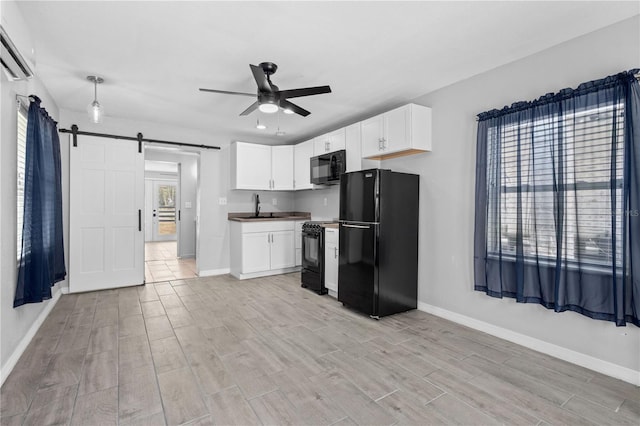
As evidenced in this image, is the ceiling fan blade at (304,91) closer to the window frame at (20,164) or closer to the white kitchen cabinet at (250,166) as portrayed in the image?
the window frame at (20,164)

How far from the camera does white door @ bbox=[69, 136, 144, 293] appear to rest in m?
4.30

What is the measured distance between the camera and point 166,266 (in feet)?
20.6

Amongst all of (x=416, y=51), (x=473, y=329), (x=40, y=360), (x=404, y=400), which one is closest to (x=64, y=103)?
(x=40, y=360)

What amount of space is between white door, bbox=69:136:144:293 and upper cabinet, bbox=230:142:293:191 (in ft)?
4.55

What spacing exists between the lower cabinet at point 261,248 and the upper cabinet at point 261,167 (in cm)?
69

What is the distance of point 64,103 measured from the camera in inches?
156

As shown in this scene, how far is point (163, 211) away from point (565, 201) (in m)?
10.6

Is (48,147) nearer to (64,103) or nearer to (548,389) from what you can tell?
(64,103)

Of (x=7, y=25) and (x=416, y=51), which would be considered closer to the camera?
(x=7, y=25)

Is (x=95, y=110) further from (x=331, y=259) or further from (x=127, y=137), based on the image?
(x=331, y=259)

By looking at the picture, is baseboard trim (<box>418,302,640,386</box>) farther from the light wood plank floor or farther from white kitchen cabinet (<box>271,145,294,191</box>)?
white kitchen cabinet (<box>271,145,294,191</box>)

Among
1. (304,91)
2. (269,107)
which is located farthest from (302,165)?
(304,91)

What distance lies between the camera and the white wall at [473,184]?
224 cm

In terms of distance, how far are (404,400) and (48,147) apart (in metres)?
3.89
